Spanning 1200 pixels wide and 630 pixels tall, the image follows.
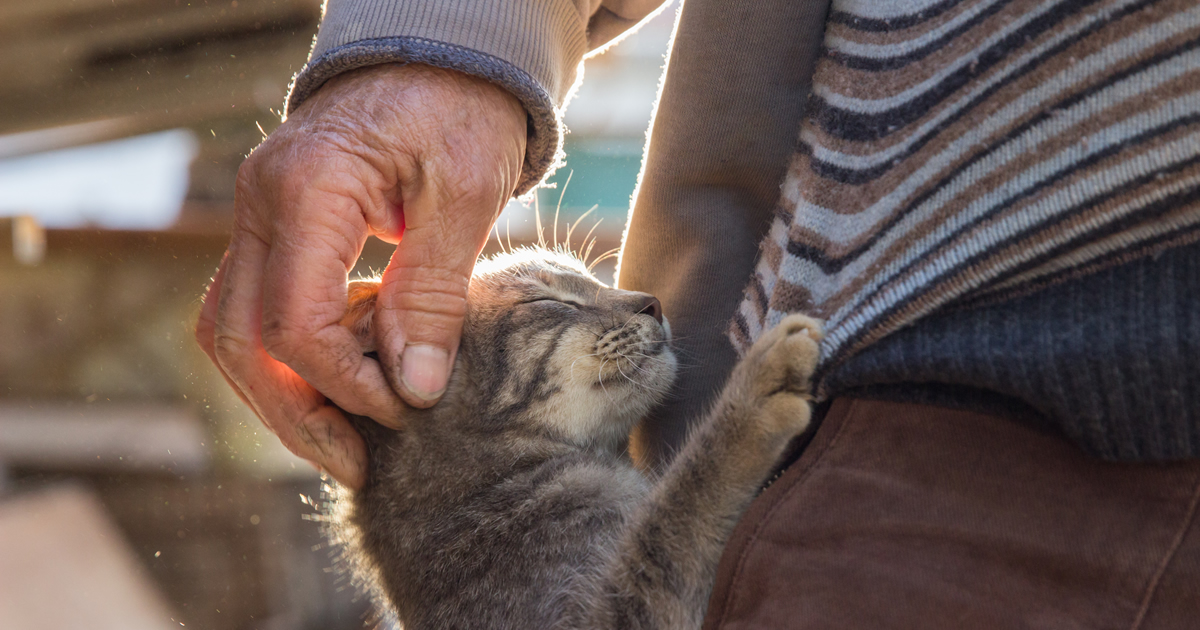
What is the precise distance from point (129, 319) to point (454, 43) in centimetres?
107

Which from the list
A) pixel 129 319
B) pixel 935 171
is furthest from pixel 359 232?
pixel 129 319

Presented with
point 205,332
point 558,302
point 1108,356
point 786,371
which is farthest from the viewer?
point 558,302

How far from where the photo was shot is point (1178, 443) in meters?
0.59

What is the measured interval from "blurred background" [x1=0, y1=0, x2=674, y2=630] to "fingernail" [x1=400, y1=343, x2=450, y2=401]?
774mm

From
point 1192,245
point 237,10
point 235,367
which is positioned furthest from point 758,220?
point 237,10

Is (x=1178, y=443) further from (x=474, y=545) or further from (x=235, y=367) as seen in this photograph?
(x=235, y=367)

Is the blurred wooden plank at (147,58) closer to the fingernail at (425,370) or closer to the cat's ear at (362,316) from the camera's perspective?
the cat's ear at (362,316)

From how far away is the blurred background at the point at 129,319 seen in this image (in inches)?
60.8

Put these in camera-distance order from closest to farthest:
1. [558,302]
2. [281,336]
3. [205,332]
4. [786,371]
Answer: [786,371] → [281,336] → [205,332] → [558,302]

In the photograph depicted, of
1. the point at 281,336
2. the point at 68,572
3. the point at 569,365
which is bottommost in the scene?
the point at 68,572

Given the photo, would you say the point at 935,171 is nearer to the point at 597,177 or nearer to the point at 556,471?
the point at 556,471

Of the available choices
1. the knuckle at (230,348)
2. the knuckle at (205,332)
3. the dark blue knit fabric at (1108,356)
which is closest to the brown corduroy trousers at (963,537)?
the dark blue knit fabric at (1108,356)

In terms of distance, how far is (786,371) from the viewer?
91cm

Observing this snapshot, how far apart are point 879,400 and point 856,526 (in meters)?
0.13
